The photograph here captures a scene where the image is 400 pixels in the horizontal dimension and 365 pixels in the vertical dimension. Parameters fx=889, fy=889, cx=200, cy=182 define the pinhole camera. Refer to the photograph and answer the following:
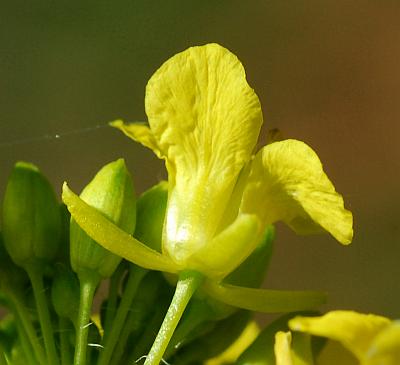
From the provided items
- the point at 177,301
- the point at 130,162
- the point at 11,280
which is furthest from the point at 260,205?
the point at 130,162

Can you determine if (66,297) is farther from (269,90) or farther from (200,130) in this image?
(269,90)

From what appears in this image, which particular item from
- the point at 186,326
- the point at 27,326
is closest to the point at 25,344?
the point at 27,326

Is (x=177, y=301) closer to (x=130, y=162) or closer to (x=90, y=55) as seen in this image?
(x=130, y=162)

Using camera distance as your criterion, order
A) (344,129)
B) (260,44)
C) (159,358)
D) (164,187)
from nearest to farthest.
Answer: (159,358) → (164,187) → (344,129) → (260,44)

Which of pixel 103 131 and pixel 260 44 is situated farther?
pixel 260 44

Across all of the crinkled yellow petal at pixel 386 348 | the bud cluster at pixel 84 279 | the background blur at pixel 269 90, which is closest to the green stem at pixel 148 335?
the bud cluster at pixel 84 279

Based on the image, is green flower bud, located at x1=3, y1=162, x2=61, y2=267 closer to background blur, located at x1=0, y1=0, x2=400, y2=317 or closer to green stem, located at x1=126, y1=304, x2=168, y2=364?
green stem, located at x1=126, y1=304, x2=168, y2=364

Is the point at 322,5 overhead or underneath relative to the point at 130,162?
overhead
